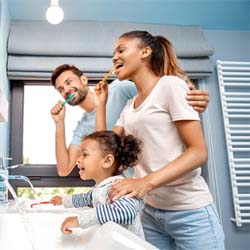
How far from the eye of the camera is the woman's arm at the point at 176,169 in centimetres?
78

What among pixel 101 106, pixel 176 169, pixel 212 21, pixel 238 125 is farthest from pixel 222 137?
pixel 176 169

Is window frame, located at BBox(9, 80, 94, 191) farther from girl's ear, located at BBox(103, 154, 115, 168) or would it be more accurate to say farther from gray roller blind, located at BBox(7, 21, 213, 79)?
girl's ear, located at BBox(103, 154, 115, 168)

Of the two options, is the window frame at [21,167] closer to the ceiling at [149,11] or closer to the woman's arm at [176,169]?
the ceiling at [149,11]

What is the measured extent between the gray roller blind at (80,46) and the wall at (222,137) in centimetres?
18

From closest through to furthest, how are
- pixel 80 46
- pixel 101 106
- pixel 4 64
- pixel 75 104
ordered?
pixel 101 106, pixel 75 104, pixel 4 64, pixel 80 46

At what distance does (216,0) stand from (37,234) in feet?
6.14

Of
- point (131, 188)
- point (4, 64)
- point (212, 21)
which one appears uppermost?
point (212, 21)

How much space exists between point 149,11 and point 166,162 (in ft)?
4.80

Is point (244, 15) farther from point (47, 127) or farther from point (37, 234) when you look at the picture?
point (37, 234)

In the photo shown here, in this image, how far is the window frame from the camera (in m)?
1.97

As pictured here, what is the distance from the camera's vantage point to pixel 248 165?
204cm

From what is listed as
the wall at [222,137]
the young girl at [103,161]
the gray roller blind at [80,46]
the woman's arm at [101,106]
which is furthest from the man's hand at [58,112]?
the wall at [222,137]

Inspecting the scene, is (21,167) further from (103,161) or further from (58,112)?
(103,161)

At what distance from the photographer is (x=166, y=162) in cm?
93
